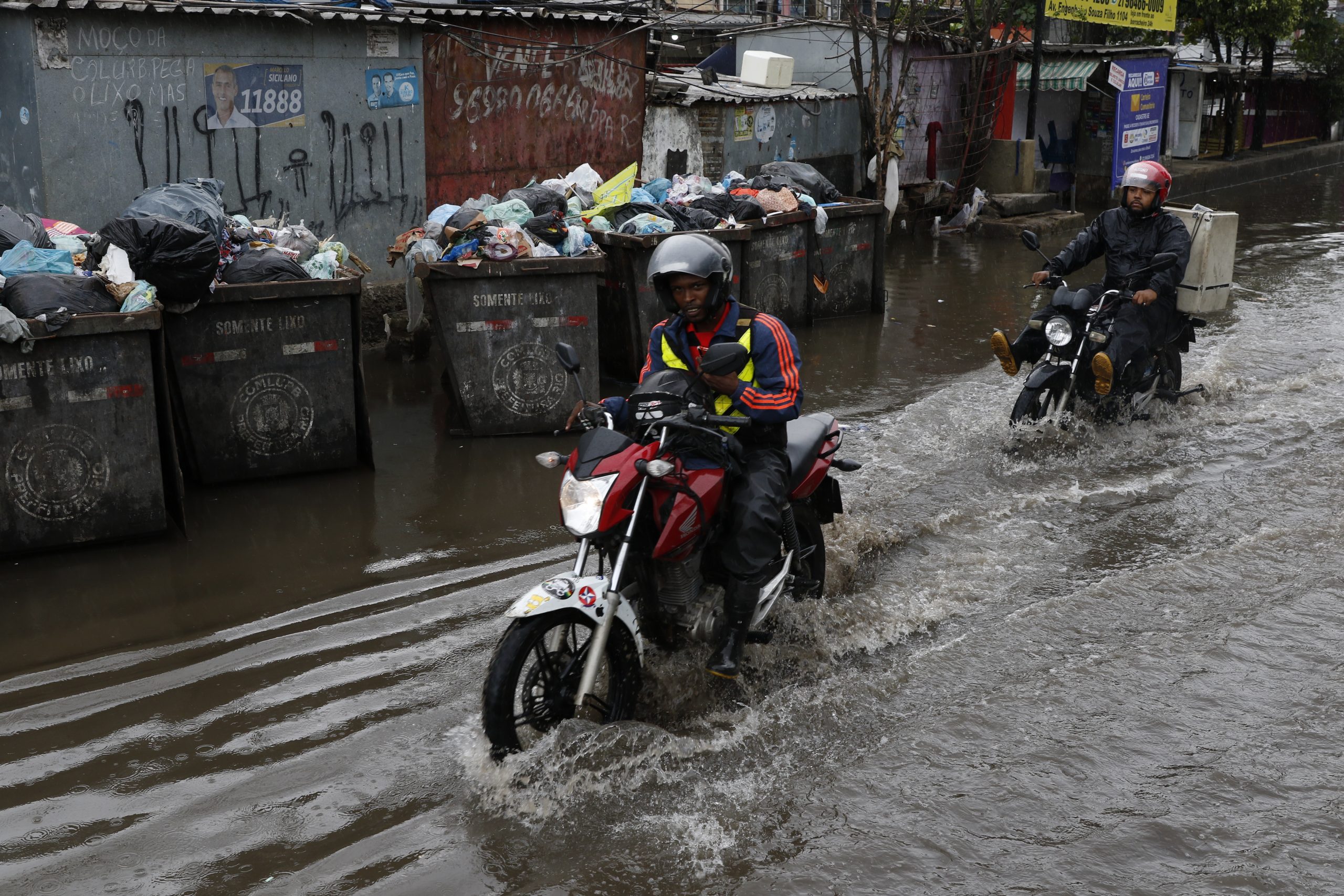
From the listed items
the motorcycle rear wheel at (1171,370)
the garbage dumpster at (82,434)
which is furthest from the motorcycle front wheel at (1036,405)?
the garbage dumpster at (82,434)

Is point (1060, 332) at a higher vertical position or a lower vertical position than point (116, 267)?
lower

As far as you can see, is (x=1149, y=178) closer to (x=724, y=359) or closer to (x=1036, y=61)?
(x=724, y=359)

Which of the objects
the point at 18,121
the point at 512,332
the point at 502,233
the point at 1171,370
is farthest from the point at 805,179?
the point at 18,121

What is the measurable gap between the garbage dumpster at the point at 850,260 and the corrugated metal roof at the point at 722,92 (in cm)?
353

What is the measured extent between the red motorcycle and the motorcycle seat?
44 cm

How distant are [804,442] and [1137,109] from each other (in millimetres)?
18047

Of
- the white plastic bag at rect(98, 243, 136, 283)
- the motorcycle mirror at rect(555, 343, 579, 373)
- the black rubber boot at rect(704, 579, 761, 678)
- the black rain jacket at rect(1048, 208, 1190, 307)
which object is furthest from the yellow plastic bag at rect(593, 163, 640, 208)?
the black rubber boot at rect(704, 579, 761, 678)

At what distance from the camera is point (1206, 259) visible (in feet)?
30.8

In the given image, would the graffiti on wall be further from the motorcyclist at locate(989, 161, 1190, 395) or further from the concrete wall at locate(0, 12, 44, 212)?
the motorcyclist at locate(989, 161, 1190, 395)

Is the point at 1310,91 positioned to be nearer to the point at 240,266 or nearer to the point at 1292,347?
the point at 1292,347

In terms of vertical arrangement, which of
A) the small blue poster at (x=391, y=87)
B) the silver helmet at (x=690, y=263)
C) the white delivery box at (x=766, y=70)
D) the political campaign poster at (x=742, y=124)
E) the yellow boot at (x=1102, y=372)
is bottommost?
the yellow boot at (x=1102, y=372)

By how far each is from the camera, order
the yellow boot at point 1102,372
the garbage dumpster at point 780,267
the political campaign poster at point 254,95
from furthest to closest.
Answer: the garbage dumpster at point 780,267, the political campaign poster at point 254,95, the yellow boot at point 1102,372

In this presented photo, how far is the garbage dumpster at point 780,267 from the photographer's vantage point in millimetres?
10266

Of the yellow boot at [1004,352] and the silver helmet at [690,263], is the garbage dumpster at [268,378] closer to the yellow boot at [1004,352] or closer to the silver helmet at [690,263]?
the silver helmet at [690,263]
